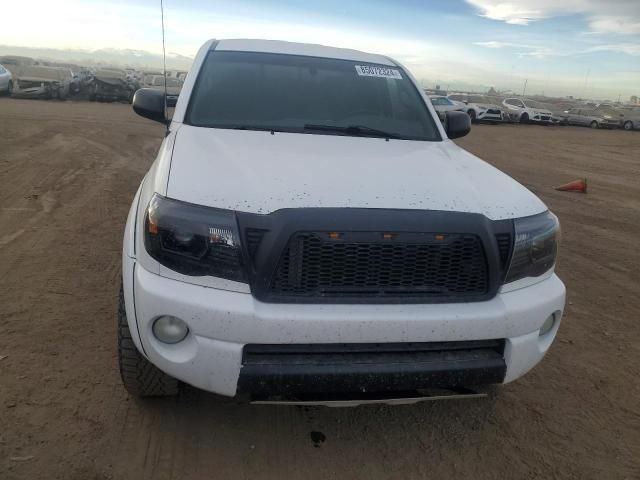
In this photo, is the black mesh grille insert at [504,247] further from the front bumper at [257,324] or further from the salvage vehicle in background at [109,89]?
the salvage vehicle in background at [109,89]

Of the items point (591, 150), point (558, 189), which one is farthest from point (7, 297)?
point (591, 150)

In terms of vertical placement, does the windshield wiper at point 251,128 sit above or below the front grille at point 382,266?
above

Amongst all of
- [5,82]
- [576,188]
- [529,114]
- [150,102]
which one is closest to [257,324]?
[150,102]

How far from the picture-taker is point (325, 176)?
2586 mm

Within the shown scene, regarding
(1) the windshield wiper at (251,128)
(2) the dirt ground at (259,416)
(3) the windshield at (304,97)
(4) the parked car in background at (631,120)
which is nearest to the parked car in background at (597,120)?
(4) the parked car in background at (631,120)

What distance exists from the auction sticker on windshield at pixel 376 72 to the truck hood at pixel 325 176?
1.02 metres

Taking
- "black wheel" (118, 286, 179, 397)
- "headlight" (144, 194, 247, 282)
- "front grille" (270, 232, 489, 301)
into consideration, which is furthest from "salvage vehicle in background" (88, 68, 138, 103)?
"front grille" (270, 232, 489, 301)

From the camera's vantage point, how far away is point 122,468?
2.49 metres

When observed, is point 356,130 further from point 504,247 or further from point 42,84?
point 42,84

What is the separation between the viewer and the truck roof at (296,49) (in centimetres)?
414

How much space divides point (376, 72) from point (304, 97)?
74 cm

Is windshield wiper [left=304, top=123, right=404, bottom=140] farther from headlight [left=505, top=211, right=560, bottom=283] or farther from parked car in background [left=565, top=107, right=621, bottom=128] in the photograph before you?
parked car in background [left=565, top=107, right=621, bottom=128]

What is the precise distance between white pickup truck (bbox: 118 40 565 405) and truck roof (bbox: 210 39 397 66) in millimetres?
1622

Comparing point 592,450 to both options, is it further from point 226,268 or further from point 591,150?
point 591,150
